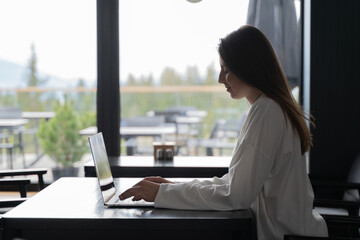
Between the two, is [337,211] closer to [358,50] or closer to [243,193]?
[358,50]

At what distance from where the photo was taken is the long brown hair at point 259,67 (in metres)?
1.66

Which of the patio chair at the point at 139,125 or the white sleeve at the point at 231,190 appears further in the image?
the patio chair at the point at 139,125

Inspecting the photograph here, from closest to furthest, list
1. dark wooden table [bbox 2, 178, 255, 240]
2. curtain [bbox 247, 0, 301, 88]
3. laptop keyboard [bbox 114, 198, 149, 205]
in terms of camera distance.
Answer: dark wooden table [bbox 2, 178, 255, 240]
laptop keyboard [bbox 114, 198, 149, 205]
curtain [bbox 247, 0, 301, 88]

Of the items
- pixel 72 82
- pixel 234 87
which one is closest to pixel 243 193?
pixel 234 87

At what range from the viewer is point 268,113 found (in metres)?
1.65

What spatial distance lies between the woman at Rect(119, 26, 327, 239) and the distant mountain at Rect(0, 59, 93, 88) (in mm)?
2424

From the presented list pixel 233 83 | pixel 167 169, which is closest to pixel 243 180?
pixel 233 83

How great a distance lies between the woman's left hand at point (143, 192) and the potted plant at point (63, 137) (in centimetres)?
233

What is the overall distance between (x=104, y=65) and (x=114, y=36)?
0.80 ft

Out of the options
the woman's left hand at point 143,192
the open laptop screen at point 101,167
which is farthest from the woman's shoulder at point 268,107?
the open laptop screen at point 101,167

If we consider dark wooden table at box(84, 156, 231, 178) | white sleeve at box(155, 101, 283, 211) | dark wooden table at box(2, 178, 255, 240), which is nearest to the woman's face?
white sleeve at box(155, 101, 283, 211)

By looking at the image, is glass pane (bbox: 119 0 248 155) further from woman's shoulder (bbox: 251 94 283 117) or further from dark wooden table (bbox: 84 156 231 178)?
woman's shoulder (bbox: 251 94 283 117)

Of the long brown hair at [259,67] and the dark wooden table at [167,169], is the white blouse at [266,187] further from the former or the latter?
the dark wooden table at [167,169]

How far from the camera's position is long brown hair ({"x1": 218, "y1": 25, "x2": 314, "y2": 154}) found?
65.5 inches
